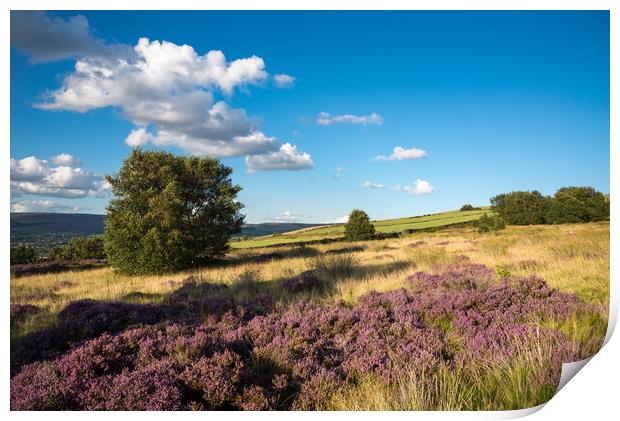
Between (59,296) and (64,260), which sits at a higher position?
(64,260)

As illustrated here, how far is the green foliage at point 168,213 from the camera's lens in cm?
1157

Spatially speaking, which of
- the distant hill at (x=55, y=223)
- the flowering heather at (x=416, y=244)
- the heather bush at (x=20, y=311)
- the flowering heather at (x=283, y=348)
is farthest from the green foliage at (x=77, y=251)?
the flowering heather at (x=416, y=244)

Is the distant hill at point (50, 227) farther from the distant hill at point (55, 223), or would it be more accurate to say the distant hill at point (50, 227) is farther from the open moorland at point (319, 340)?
the open moorland at point (319, 340)

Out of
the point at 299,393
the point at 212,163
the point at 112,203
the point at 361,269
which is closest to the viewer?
the point at 299,393

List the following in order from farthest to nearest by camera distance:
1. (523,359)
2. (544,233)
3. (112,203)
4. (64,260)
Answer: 1. (112,203)
2. (544,233)
3. (64,260)
4. (523,359)

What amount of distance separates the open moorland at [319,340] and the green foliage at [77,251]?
0.38m

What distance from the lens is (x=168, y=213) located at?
519 inches

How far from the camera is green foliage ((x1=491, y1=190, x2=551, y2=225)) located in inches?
261

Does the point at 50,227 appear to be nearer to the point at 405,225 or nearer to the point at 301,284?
the point at 301,284
